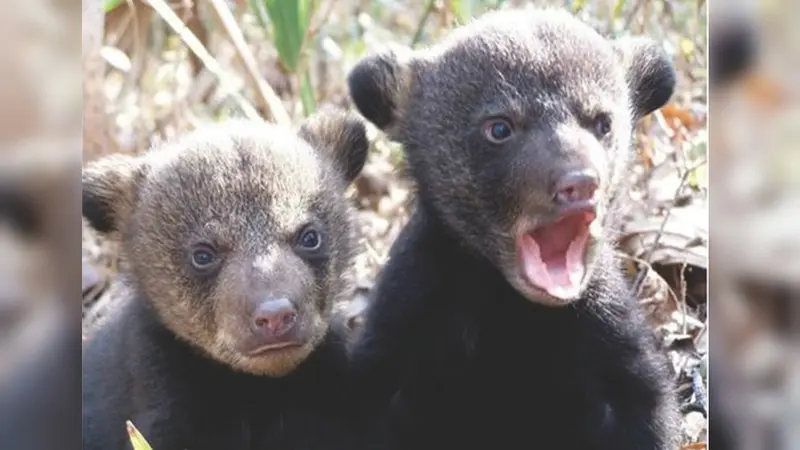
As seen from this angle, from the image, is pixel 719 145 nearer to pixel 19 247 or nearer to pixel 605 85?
pixel 605 85

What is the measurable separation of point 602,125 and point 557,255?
23 cm

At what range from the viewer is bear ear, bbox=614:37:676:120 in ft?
6.76

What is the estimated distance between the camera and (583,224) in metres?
1.85

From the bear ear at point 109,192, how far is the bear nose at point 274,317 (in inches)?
16.1

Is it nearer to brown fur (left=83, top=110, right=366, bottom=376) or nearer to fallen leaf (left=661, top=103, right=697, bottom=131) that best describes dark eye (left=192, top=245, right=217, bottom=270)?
brown fur (left=83, top=110, right=366, bottom=376)

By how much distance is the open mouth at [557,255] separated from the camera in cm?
186

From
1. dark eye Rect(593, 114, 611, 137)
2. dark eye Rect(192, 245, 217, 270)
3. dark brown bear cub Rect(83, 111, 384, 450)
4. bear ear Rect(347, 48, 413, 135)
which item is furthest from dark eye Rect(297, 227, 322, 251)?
dark eye Rect(593, 114, 611, 137)

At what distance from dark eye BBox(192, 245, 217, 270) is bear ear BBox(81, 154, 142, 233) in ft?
0.68

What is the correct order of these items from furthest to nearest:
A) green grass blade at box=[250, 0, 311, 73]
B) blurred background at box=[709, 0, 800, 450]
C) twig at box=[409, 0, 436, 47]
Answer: twig at box=[409, 0, 436, 47], green grass blade at box=[250, 0, 311, 73], blurred background at box=[709, 0, 800, 450]

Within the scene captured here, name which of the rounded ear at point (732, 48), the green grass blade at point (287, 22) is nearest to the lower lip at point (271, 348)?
the green grass blade at point (287, 22)

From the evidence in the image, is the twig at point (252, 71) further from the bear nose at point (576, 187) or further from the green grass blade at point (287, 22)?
the bear nose at point (576, 187)

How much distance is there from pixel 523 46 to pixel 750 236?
18.6 inches

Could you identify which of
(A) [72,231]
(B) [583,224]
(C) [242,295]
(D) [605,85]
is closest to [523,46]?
(D) [605,85]

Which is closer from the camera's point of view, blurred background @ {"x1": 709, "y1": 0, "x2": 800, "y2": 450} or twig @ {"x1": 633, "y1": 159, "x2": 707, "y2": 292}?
blurred background @ {"x1": 709, "y1": 0, "x2": 800, "y2": 450}
